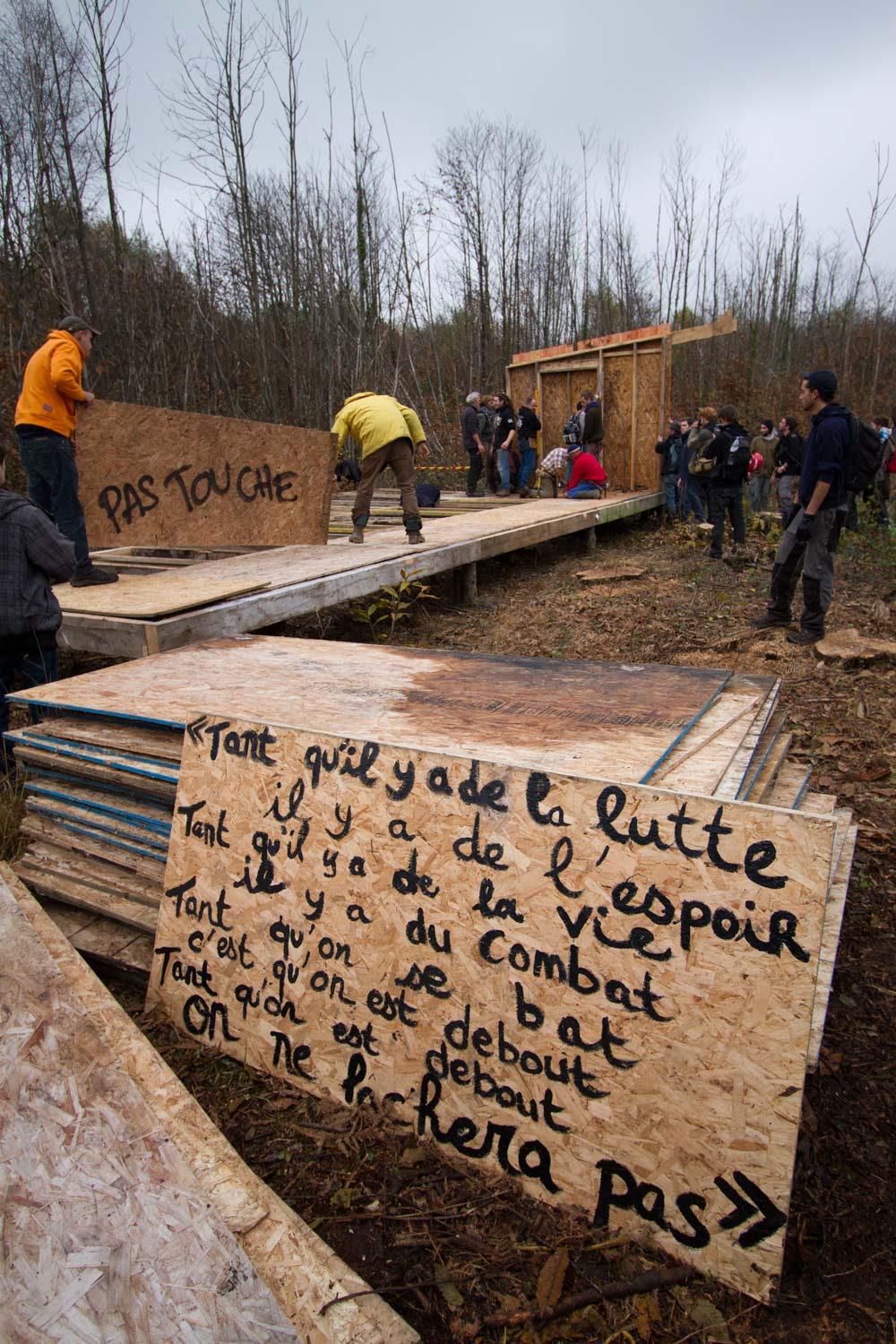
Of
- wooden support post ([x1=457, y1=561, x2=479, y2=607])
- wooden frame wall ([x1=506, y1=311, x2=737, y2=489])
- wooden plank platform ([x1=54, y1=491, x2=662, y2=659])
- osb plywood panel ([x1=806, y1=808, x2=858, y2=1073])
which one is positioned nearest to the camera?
osb plywood panel ([x1=806, y1=808, x2=858, y2=1073])

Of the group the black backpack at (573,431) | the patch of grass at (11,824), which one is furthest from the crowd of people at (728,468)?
the patch of grass at (11,824)

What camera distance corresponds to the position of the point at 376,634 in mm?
6938

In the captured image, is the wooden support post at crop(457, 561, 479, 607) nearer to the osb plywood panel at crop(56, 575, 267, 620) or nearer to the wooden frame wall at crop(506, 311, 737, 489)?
the osb plywood panel at crop(56, 575, 267, 620)

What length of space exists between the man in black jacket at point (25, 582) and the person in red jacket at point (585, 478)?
905 centimetres

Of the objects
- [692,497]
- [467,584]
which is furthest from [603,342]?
[467,584]

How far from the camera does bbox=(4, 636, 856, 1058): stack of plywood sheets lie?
2650 mm

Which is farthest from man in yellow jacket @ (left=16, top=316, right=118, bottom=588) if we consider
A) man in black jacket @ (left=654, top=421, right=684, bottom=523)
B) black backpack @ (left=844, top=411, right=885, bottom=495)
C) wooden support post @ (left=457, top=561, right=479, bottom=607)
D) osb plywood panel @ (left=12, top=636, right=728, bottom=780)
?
man in black jacket @ (left=654, top=421, right=684, bottom=523)

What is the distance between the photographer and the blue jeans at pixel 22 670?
4.05 m

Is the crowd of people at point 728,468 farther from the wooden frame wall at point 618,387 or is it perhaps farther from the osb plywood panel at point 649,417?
the wooden frame wall at point 618,387

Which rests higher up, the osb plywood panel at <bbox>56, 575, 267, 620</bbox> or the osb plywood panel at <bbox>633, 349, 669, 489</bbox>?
the osb plywood panel at <bbox>633, 349, 669, 489</bbox>

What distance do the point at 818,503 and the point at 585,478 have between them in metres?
6.56

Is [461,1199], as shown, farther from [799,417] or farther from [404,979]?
[799,417]

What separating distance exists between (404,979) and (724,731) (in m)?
1.44

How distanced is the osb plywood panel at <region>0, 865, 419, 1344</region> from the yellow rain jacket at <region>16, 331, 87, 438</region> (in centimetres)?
421
